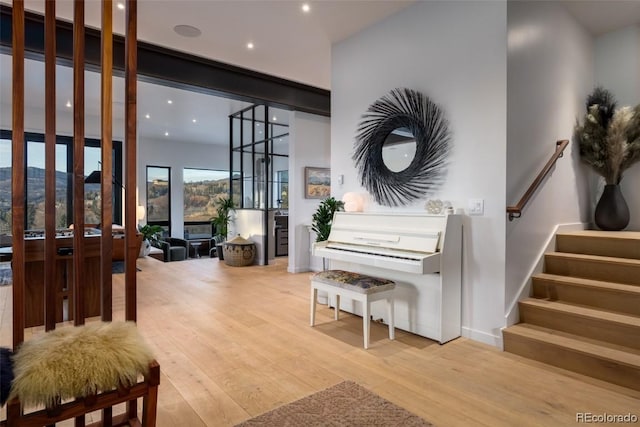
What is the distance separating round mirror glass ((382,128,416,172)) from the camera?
3.45 meters

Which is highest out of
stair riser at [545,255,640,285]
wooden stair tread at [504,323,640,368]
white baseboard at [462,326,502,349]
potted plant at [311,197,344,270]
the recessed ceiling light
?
the recessed ceiling light

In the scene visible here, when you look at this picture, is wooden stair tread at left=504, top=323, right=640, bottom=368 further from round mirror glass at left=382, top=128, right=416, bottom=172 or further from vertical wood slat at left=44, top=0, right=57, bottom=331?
vertical wood slat at left=44, top=0, right=57, bottom=331

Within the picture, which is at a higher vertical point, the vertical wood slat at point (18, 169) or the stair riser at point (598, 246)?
the vertical wood slat at point (18, 169)

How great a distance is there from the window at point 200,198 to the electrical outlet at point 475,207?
9.16 metres

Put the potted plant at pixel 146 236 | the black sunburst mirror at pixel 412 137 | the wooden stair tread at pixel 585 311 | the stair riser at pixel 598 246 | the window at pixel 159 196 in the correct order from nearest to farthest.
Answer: the wooden stair tread at pixel 585 311, the stair riser at pixel 598 246, the black sunburst mirror at pixel 412 137, the potted plant at pixel 146 236, the window at pixel 159 196

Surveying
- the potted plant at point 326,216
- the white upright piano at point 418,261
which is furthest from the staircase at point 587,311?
the potted plant at point 326,216

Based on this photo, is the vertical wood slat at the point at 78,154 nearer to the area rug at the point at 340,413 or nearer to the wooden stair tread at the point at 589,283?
the area rug at the point at 340,413

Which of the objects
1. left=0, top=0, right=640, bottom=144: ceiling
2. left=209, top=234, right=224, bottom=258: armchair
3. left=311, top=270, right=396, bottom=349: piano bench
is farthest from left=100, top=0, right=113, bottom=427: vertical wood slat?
left=209, top=234, right=224, bottom=258: armchair

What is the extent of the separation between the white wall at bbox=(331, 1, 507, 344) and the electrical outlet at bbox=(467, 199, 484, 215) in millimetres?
40

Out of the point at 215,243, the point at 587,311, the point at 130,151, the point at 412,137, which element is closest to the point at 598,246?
the point at 587,311

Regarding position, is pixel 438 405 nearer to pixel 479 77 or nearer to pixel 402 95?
pixel 479 77

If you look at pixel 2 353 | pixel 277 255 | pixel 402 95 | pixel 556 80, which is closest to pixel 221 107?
pixel 277 255

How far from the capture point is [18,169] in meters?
1.48

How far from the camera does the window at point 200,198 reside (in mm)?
10602
